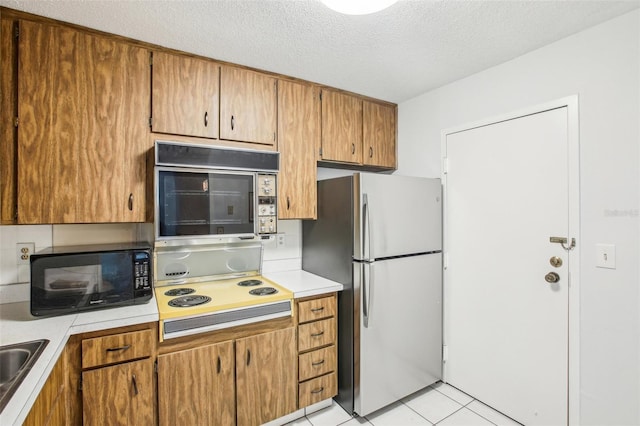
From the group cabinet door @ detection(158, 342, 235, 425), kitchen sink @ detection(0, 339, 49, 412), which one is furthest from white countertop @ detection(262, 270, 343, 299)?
kitchen sink @ detection(0, 339, 49, 412)

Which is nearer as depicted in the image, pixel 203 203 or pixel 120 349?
pixel 120 349

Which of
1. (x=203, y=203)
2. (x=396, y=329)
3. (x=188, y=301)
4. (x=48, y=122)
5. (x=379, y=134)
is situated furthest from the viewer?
(x=379, y=134)

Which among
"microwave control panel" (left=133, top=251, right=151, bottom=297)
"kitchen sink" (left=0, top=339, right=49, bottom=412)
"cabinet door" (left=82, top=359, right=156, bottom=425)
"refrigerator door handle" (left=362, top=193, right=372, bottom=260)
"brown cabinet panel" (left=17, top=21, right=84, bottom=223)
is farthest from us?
"refrigerator door handle" (left=362, top=193, right=372, bottom=260)

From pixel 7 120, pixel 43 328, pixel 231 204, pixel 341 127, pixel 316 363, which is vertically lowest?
pixel 316 363

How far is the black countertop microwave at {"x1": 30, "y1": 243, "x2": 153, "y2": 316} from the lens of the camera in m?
1.51

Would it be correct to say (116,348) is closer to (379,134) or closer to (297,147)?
(297,147)

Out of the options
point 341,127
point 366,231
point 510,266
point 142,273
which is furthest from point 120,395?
point 510,266

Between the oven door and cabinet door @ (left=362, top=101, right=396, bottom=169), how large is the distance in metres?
1.21

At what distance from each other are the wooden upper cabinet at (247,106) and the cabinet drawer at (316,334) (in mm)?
1325

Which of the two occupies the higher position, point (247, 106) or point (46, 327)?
point (247, 106)

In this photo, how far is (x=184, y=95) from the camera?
77.4 inches

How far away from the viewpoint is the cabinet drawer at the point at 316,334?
206 cm

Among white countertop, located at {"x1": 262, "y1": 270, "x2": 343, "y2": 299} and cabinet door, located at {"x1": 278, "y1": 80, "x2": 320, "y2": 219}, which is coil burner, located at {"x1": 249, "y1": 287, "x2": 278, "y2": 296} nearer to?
white countertop, located at {"x1": 262, "y1": 270, "x2": 343, "y2": 299}

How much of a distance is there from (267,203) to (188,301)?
0.77m
